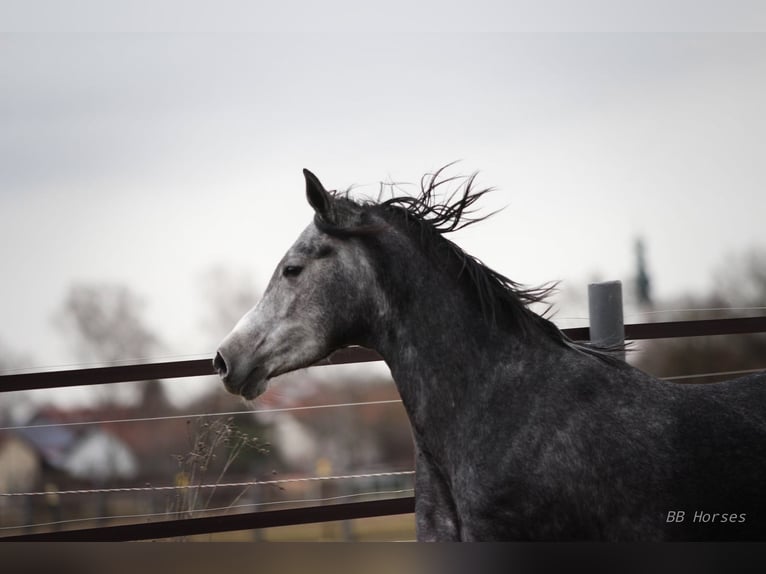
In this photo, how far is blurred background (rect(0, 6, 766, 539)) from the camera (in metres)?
3.14

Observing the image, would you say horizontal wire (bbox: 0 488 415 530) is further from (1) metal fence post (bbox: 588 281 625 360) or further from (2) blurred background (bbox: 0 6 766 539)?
(1) metal fence post (bbox: 588 281 625 360)

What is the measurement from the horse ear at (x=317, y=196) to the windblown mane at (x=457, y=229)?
0.02 meters

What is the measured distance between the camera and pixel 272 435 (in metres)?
3.31

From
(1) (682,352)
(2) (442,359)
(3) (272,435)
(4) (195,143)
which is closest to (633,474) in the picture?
(2) (442,359)

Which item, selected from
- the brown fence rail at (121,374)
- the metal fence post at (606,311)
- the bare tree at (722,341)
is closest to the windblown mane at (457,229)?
the metal fence post at (606,311)

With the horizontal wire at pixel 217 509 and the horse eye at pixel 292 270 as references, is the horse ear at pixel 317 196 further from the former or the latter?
the horizontal wire at pixel 217 509

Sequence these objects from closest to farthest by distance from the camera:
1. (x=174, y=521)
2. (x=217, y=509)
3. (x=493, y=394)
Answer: (x=493, y=394) < (x=174, y=521) < (x=217, y=509)

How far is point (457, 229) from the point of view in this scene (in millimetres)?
1678

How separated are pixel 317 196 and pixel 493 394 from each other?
560mm

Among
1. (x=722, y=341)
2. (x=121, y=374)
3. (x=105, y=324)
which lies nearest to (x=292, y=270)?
(x=121, y=374)

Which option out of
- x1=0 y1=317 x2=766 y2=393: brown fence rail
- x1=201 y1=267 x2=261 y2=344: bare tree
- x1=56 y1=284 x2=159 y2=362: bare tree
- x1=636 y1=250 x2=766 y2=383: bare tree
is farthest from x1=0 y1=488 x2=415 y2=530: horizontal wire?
x1=636 y1=250 x2=766 y2=383: bare tree

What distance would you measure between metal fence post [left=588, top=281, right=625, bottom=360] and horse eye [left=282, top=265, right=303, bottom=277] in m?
1.17

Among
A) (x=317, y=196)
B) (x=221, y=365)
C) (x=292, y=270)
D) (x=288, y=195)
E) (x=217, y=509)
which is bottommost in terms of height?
(x=217, y=509)

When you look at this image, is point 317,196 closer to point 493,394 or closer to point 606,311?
point 493,394
